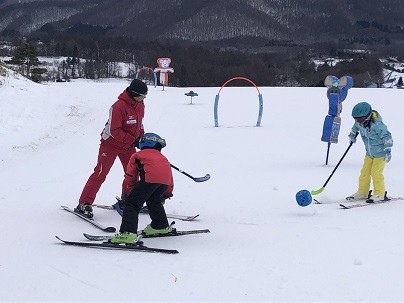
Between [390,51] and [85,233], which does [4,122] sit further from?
[390,51]

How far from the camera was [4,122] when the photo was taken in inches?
573

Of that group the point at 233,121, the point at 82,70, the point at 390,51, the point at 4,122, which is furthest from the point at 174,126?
the point at 390,51

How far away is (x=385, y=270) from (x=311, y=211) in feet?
8.15

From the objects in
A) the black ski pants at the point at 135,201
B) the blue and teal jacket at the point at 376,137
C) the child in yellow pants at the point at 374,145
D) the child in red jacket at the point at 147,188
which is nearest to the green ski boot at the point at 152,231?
the child in red jacket at the point at 147,188

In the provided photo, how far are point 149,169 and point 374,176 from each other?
369 cm

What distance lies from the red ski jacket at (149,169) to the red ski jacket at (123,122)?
3.27 feet

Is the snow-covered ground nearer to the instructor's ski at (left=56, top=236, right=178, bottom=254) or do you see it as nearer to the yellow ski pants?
the instructor's ski at (left=56, top=236, right=178, bottom=254)

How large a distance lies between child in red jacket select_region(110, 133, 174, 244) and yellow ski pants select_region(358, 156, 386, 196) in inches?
132

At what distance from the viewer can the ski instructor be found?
6270 millimetres

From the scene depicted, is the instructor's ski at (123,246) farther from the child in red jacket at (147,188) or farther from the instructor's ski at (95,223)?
the instructor's ski at (95,223)

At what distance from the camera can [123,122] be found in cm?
636

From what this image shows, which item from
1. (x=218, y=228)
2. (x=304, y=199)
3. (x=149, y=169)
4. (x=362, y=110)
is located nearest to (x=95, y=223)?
(x=149, y=169)

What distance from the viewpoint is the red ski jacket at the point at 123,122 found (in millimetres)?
Result: 6277

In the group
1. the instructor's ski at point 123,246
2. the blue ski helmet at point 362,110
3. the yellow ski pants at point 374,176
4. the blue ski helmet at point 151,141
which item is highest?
the blue ski helmet at point 362,110
